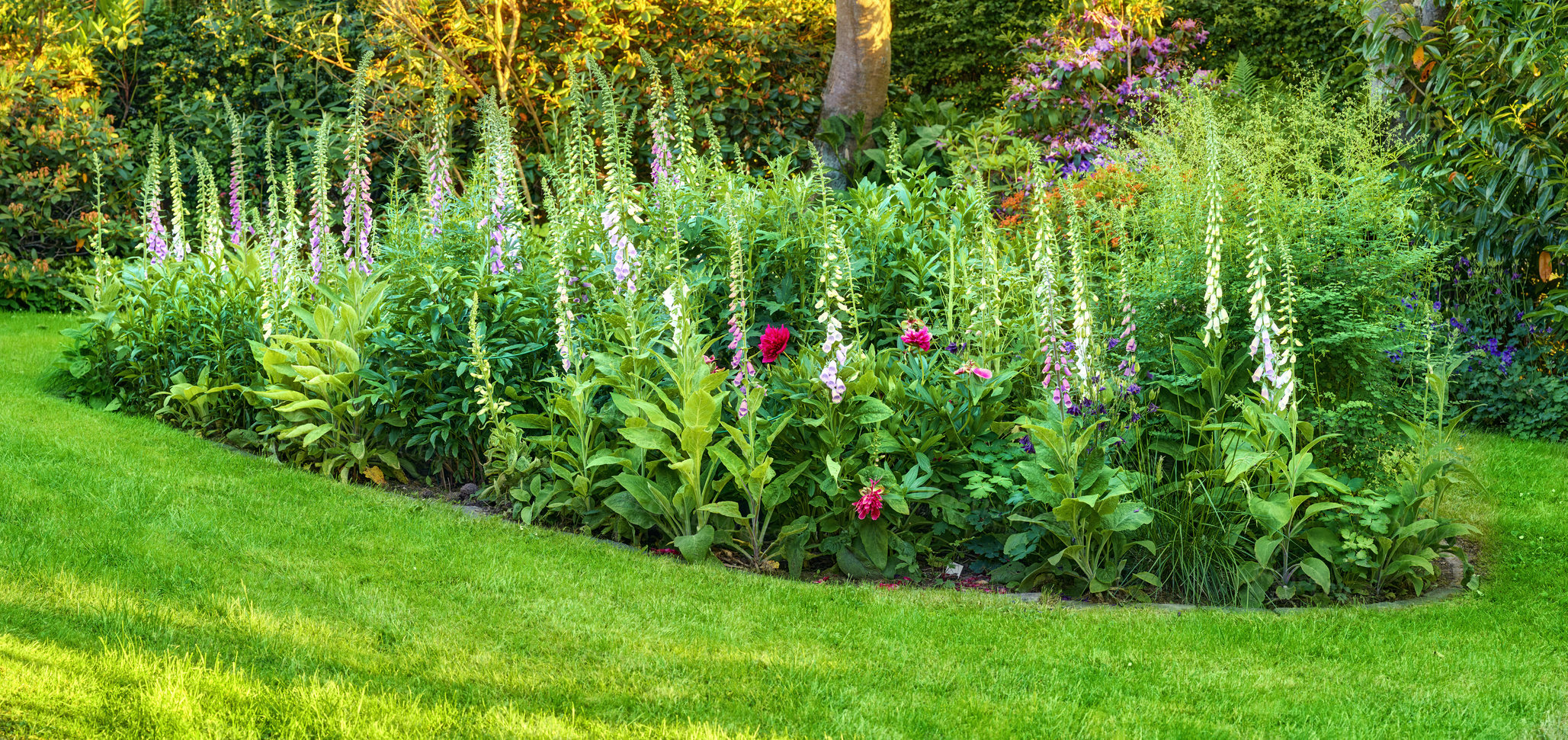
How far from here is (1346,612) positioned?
4086 millimetres

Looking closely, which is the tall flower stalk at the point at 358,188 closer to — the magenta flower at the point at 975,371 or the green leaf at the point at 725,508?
the green leaf at the point at 725,508

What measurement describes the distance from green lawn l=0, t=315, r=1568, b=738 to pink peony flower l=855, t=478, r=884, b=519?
28cm

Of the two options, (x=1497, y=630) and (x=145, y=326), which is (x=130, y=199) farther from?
(x=1497, y=630)

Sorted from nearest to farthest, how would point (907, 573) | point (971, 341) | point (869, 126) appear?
point (907, 573) < point (971, 341) < point (869, 126)

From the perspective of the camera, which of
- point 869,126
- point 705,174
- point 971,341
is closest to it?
point 971,341

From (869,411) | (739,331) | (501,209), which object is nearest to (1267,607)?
(869,411)

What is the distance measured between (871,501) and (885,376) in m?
0.58

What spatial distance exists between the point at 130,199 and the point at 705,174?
6.98 metres

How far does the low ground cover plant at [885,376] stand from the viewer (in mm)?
4332

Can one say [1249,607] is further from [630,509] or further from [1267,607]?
[630,509]

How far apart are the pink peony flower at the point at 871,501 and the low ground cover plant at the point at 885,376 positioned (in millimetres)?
20

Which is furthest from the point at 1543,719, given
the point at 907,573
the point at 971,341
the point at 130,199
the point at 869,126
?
the point at 130,199

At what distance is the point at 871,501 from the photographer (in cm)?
443

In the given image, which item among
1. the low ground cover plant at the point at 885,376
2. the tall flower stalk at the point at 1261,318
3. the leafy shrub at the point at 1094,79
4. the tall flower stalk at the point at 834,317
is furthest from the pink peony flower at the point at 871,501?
the leafy shrub at the point at 1094,79
